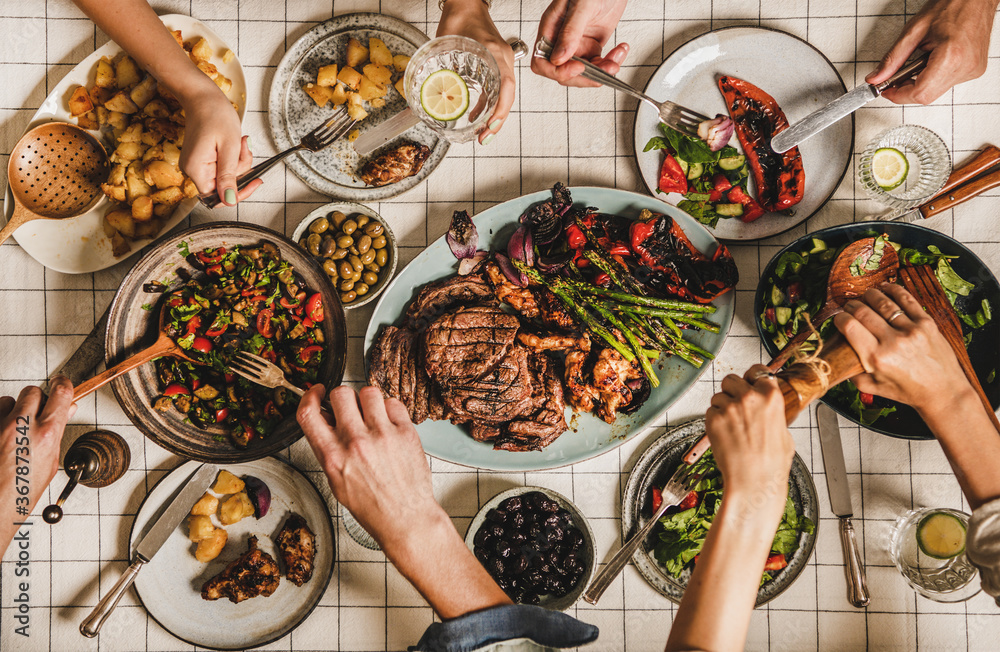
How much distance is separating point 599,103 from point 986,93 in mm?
2294

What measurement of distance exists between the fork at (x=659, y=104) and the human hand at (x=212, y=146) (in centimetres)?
159

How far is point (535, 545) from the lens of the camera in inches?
122

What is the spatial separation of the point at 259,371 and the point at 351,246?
0.82 metres

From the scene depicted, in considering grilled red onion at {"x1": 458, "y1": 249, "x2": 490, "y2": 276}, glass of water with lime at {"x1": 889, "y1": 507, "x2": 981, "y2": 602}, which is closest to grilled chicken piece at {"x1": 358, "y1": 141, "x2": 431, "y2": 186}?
grilled red onion at {"x1": 458, "y1": 249, "x2": 490, "y2": 276}

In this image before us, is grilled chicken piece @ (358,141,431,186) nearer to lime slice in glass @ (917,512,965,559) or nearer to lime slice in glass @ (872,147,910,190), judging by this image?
lime slice in glass @ (872,147,910,190)

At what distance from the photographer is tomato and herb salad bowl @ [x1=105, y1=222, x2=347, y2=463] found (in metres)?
2.84

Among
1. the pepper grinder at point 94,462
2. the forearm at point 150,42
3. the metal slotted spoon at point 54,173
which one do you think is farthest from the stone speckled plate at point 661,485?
the metal slotted spoon at point 54,173

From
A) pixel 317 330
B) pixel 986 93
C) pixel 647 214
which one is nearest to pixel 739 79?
pixel 647 214

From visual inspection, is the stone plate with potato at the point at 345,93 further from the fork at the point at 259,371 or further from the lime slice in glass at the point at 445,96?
the fork at the point at 259,371

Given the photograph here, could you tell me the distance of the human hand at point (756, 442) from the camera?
2.10 meters

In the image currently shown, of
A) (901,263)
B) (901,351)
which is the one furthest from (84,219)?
(901,263)

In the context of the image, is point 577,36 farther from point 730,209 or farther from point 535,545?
point 535,545

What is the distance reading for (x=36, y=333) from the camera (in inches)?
130

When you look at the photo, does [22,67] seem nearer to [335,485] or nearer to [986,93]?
[335,485]
